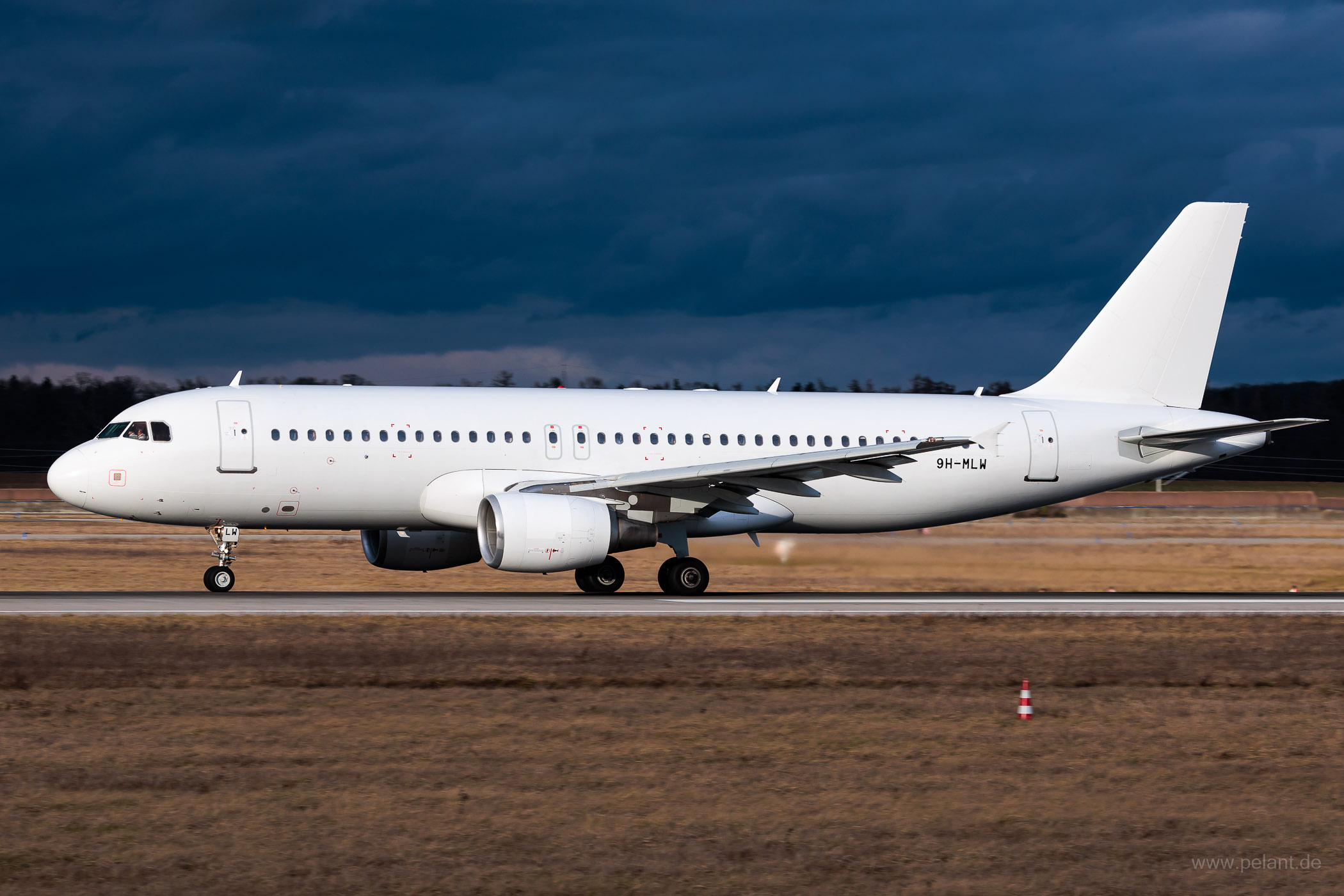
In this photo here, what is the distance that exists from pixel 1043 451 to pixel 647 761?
19749mm

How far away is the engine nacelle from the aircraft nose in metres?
5.20

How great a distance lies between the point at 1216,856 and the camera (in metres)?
9.20

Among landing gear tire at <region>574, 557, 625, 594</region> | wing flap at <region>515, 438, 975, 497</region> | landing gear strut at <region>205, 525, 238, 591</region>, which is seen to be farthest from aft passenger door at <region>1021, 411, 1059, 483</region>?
landing gear strut at <region>205, 525, 238, 591</region>

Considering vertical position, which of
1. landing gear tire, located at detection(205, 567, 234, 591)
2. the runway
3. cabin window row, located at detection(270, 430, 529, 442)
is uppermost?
cabin window row, located at detection(270, 430, 529, 442)

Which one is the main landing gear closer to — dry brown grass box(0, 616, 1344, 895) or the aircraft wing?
the aircraft wing

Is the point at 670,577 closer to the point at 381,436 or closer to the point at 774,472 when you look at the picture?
the point at 774,472

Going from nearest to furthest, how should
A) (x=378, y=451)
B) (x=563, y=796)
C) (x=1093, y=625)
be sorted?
(x=563, y=796) → (x=1093, y=625) → (x=378, y=451)

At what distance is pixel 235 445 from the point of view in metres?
25.5

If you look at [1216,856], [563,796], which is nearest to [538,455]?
[563,796]

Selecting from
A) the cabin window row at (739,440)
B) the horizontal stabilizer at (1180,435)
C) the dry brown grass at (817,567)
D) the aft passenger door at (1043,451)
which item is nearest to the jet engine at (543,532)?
the cabin window row at (739,440)

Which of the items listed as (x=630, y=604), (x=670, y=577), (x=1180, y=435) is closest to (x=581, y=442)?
(x=670, y=577)

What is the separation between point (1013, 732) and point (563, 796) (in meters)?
5.03

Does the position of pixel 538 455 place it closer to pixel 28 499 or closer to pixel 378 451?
pixel 378 451

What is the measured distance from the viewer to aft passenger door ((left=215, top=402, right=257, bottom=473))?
25453 millimetres
